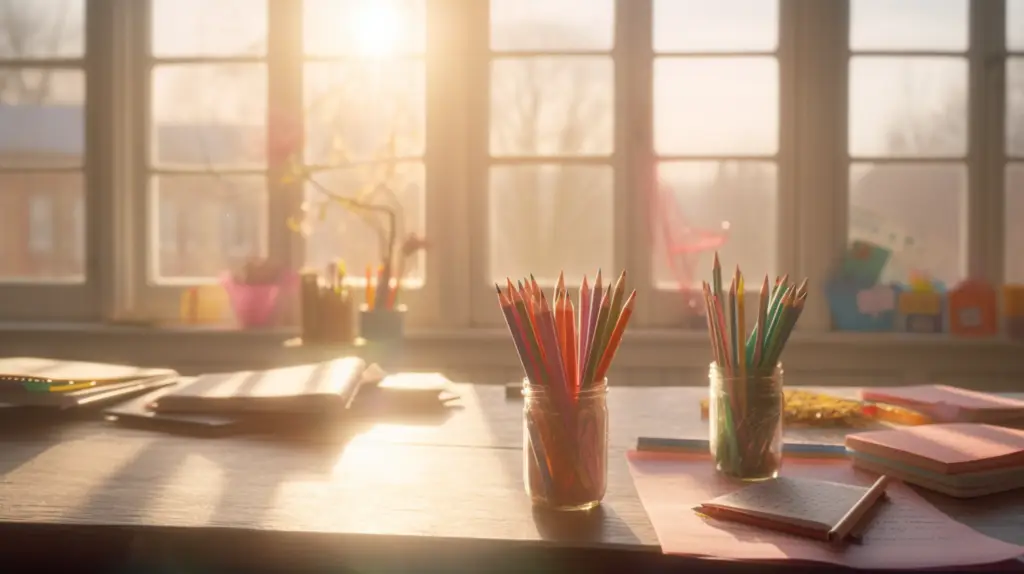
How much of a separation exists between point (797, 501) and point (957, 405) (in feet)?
1.82

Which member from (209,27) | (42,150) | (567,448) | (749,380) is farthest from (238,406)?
(42,150)

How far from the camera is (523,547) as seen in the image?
0.68 metres

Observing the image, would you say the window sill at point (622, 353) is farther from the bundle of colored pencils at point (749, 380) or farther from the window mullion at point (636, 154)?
the bundle of colored pencils at point (749, 380)

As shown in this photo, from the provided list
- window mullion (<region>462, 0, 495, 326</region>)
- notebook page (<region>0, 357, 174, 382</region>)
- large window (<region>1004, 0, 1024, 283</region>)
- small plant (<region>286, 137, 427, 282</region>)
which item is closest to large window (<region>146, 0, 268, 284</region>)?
small plant (<region>286, 137, 427, 282</region>)

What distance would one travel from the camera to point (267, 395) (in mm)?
1164

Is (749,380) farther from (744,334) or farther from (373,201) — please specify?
(373,201)

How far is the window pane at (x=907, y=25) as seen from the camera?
2.56m

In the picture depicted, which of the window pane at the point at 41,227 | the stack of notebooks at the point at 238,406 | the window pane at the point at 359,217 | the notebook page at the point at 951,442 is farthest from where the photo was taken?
the window pane at the point at 41,227

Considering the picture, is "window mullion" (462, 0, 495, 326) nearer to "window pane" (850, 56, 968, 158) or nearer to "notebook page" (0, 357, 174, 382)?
"window pane" (850, 56, 968, 158)

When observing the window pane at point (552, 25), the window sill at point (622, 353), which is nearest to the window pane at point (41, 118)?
the window sill at point (622, 353)

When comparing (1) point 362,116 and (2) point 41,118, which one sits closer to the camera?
(1) point 362,116

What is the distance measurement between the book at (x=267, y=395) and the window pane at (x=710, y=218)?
1459 millimetres

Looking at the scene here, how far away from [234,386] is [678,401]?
0.70m

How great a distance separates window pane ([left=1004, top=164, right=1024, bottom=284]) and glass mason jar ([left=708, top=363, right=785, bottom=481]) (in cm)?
205
